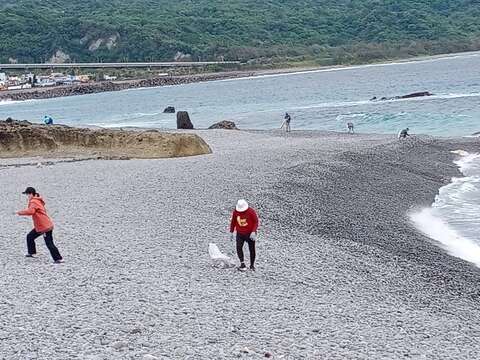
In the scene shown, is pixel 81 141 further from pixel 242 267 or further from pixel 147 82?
pixel 147 82

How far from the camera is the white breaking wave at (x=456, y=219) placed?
17406mm

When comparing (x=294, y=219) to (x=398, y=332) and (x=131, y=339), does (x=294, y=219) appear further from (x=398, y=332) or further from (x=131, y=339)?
(x=131, y=339)

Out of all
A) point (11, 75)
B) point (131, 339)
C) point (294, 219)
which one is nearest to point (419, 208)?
point (294, 219)

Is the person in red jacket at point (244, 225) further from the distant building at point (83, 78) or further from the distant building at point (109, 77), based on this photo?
the distant building at point (83, 78)

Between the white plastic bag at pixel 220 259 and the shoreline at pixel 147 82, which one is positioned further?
the shoreline at pixel 147 82

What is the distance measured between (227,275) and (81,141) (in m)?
20.8

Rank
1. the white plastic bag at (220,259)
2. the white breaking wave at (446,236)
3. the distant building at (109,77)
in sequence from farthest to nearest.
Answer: the distant building at (109,77), the white breaking wave at (446,236), the white plastic bag at (220,259)

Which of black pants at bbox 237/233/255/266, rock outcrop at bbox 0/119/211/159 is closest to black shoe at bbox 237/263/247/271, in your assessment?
black pants at bbox 237/233/255/266

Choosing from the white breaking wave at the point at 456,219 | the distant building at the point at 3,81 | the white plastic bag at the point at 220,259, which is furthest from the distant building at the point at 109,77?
the white plastic bag at the point at 220,259

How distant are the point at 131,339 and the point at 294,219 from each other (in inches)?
355

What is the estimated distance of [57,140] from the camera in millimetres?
32844

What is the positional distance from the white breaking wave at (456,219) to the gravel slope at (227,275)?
485 mm

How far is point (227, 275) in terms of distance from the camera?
13.0m

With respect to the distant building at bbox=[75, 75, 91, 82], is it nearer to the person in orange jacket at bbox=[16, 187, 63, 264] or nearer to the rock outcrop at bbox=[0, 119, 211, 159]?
the rock outcrop at bbox=[0, 119, 211, 159]
